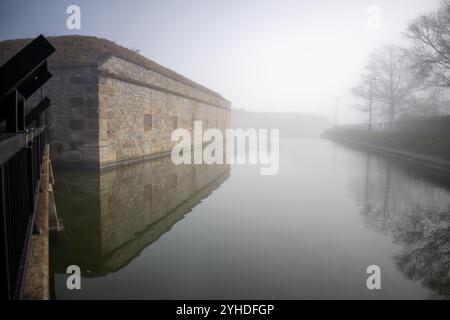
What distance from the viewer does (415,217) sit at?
537 cm

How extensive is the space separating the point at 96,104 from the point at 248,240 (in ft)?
27.1

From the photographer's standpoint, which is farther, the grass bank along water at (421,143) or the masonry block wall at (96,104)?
the grass bank along water at (421,143)

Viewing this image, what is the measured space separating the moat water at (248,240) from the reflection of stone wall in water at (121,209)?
22mm

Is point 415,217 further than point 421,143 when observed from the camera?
No

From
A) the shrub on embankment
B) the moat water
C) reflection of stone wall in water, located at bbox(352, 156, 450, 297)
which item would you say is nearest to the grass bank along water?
the shrub on embankment

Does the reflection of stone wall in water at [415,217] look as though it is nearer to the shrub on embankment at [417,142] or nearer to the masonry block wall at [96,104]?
the shrub on embankment at [417,142]

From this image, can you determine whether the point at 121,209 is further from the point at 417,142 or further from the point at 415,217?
the point at 417,142

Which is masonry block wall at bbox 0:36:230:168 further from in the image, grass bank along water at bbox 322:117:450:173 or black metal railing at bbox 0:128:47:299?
grass bank along water at bbox 322:117:450:173

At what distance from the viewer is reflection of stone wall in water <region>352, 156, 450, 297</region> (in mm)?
3359

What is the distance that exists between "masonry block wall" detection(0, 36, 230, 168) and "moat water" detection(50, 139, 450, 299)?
Result: 7.87ft

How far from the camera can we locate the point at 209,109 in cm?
2445

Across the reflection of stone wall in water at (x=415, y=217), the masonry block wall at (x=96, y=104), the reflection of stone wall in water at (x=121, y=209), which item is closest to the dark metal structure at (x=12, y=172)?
the reflection of stone wall in water at (x=121, y=209)

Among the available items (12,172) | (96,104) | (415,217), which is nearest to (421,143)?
(415,217)

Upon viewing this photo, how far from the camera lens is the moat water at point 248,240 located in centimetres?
290
